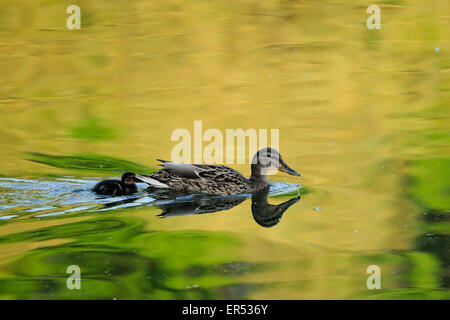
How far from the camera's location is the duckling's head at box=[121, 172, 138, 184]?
7453 mm

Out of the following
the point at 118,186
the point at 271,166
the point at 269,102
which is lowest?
the point at 118,186

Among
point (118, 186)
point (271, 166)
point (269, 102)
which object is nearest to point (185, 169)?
point (118, 186)

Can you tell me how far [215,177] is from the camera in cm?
788

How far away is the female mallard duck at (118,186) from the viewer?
24.1ft

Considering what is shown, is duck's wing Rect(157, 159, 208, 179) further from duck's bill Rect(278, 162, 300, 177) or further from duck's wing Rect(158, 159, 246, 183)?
duck's bill Rect(278, 162, 300, 177)

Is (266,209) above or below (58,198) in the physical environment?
below

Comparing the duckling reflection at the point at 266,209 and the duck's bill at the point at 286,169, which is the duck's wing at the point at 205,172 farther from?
the duck's bill at the point at 286,169

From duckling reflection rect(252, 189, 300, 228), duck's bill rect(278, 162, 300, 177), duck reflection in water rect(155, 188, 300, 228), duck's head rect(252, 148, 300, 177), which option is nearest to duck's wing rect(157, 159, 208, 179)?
duck reflection in water rect(155, 188, 300, 228)

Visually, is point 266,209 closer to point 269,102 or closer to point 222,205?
point 222,205

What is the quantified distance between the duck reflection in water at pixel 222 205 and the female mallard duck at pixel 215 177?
3.7 inches

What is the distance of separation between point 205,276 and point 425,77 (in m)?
7.91

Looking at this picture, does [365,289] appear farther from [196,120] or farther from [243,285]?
[196,120]

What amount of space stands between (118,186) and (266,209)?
1427 mm
